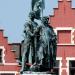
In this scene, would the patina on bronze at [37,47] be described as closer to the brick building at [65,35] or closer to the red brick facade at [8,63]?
the brick building at [65,35]

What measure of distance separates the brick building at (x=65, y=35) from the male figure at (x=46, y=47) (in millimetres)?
20915

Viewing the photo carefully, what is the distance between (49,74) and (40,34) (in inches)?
38.8

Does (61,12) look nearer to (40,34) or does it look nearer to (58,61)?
(58,61)

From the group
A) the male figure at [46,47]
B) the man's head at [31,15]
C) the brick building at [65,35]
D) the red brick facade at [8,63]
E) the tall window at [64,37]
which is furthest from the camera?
the red brick facade at [8,63]

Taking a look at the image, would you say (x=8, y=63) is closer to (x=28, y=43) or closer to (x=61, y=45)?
(x=61, y=45)

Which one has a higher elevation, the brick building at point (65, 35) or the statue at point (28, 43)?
the brick building at point (65, 35)

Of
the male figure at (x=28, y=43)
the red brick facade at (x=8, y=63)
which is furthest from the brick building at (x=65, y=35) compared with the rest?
the male figure at (x=28, y=43)

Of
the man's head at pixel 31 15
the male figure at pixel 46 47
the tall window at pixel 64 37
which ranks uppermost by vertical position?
the tall window at pixel 64 37

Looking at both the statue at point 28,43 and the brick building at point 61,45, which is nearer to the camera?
the statue at point 28,43

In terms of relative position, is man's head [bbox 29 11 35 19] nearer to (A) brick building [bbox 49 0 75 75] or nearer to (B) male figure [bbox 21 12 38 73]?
(B) male figure [bbox 21 12 38 73]

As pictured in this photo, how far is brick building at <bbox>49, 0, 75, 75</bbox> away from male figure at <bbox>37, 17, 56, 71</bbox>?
20915 millimetres

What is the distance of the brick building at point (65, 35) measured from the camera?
117 feet

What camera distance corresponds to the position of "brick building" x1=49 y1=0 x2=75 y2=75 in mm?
35625

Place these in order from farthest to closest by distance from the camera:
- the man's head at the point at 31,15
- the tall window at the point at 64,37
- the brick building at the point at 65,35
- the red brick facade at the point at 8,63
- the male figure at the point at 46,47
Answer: the red brick facade at the point at 8,63 < the tall window at the point at 64,37 < the brick building at the point at 65,35 < the man's head at the point at 31,15 < the male figure at the point at 46,47
